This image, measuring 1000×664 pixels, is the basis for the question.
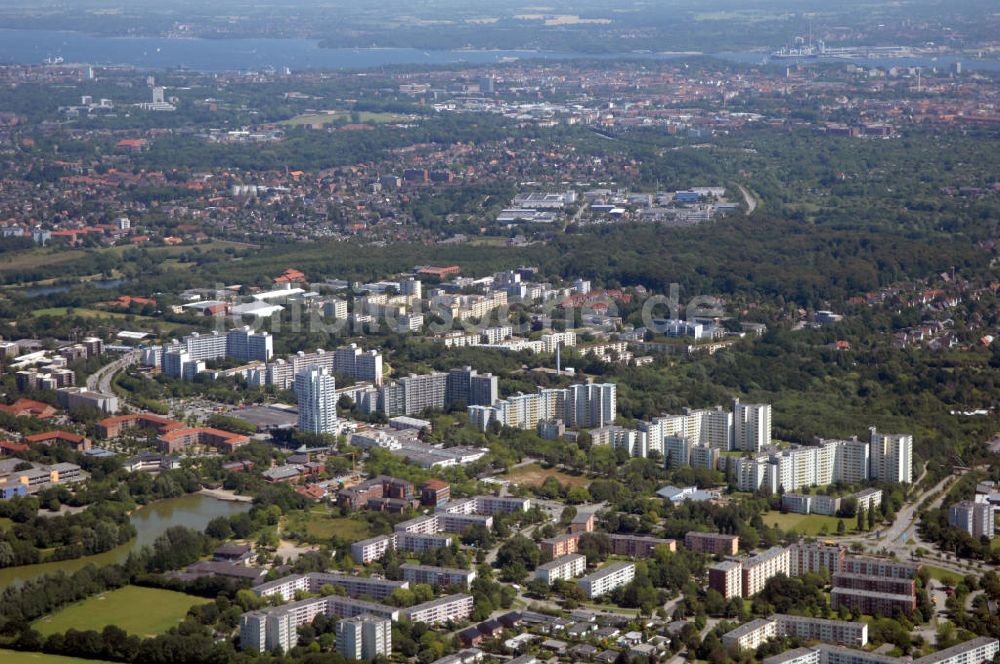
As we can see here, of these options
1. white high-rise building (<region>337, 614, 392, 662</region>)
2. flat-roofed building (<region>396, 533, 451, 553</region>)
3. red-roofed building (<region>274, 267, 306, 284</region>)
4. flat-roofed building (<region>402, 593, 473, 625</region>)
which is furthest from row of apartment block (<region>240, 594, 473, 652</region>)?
red-roofed building (<region>274, 267, 306, 284</region>)


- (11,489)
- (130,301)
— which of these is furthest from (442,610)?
(130,301)

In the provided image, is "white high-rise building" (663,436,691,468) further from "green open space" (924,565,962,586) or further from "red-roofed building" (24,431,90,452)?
"red-roofed building" (24,431,90,452)

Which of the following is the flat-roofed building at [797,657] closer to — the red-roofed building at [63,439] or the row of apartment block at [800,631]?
the row of apartment block at [800,631]

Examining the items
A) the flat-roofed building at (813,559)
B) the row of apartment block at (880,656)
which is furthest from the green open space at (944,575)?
the row of apartment block at (880,656)

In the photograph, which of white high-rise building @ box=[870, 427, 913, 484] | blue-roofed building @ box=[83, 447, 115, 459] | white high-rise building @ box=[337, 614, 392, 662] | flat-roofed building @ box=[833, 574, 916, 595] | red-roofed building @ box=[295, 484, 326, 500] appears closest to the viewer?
white high-rise building @ box=[337, 614, 392, 662]

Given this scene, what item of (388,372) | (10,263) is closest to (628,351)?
(388,372)

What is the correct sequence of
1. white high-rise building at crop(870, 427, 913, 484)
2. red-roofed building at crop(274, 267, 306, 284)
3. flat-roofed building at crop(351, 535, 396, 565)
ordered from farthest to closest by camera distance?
red-roofed building at crop(274, 267, 306, 284) → white high-rise building at crop(870, 427, 913, 484) → flat-roofed building at crop(351, 535, 396, 565)
